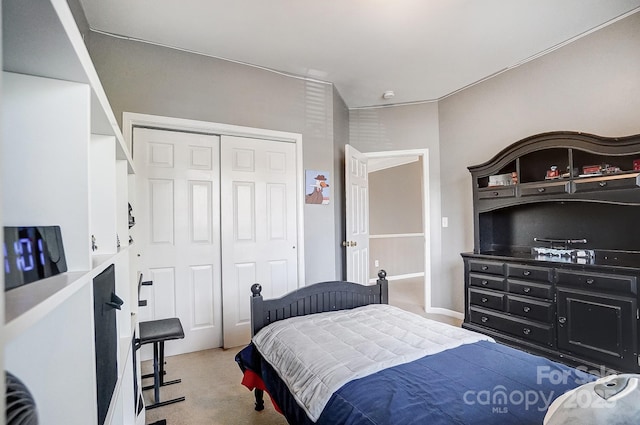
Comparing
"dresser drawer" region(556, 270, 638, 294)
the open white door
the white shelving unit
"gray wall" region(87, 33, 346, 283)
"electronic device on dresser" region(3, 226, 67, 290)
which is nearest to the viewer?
"electronic device on dresser" region(3, 226, 67, 290)

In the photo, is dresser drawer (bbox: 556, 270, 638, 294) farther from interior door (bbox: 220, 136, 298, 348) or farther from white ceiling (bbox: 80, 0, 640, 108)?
interior door (bbox: 220, 136, 298, 348)

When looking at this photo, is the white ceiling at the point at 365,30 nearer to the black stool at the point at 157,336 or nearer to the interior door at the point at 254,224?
the interior door at the point at 254,224

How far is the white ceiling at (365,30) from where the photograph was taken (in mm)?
2410

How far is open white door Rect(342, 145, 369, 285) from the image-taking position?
3.62 meters

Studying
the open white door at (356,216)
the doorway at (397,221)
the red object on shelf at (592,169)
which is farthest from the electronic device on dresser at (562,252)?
the doorway at (397,221)

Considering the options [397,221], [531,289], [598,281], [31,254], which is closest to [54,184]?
[31,254]

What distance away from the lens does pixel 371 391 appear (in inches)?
47.3

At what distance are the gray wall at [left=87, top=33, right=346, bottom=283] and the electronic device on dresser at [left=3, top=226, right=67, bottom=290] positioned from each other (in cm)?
249

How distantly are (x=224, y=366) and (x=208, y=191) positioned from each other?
5.16 ft

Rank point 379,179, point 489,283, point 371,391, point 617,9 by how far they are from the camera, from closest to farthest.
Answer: point 371,391 → point 617,9 → point 489,283 → point 379,179

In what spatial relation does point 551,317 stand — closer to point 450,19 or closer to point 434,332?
point 434,332

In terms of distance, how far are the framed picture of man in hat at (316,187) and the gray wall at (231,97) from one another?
7 centimetres

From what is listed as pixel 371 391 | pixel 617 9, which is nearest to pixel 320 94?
pixel 617 9

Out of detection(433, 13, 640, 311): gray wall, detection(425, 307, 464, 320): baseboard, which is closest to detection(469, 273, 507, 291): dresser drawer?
detection(433, 13, 640, 311): gray wall
